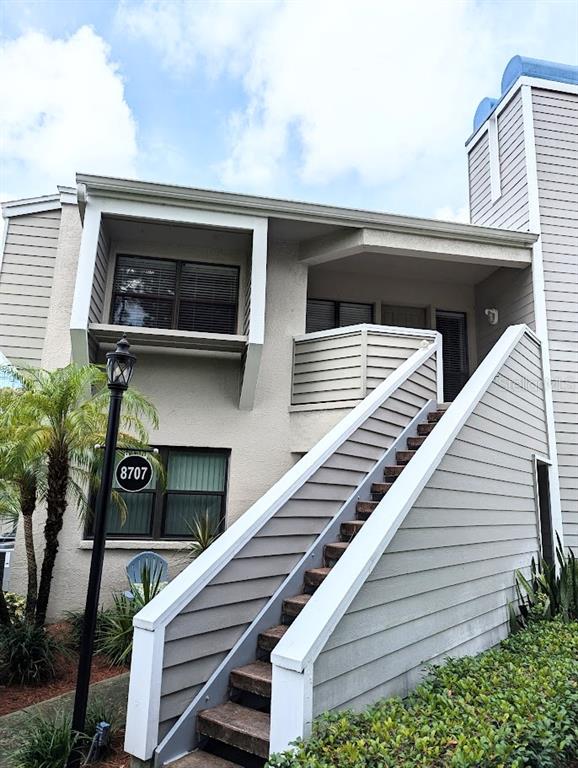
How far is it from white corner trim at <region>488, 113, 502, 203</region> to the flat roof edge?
1728 mm

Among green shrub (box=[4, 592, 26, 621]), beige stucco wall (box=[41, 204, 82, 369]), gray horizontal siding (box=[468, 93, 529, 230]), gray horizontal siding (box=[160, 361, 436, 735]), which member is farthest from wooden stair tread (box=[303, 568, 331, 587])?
gray horizontal siding (box=[468, 93, 529, 230])

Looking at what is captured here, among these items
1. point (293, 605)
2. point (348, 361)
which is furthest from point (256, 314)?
point (293, 605)

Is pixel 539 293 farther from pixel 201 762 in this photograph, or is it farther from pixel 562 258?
pixel 201 762

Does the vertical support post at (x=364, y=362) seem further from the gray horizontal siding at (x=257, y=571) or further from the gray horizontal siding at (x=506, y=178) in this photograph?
the gray horizontal siding at (x=506, y=178)

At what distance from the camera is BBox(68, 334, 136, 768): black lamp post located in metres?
3.74

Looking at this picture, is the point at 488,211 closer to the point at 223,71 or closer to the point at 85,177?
the point at 85,177

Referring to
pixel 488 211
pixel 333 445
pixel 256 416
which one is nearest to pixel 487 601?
pixel 333 445

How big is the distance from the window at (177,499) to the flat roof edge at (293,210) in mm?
3642

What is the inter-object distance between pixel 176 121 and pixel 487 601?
1558 cm

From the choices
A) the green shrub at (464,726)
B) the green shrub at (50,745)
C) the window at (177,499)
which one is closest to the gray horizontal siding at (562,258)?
the green shrub at (464,726)

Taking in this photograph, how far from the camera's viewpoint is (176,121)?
1598cm

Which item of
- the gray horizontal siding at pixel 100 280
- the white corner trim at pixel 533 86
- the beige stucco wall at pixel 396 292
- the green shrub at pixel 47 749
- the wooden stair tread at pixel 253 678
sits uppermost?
the white corner trim at pixel 533 86

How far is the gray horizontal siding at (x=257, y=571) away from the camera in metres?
3.56

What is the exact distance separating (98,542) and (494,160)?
976cm
